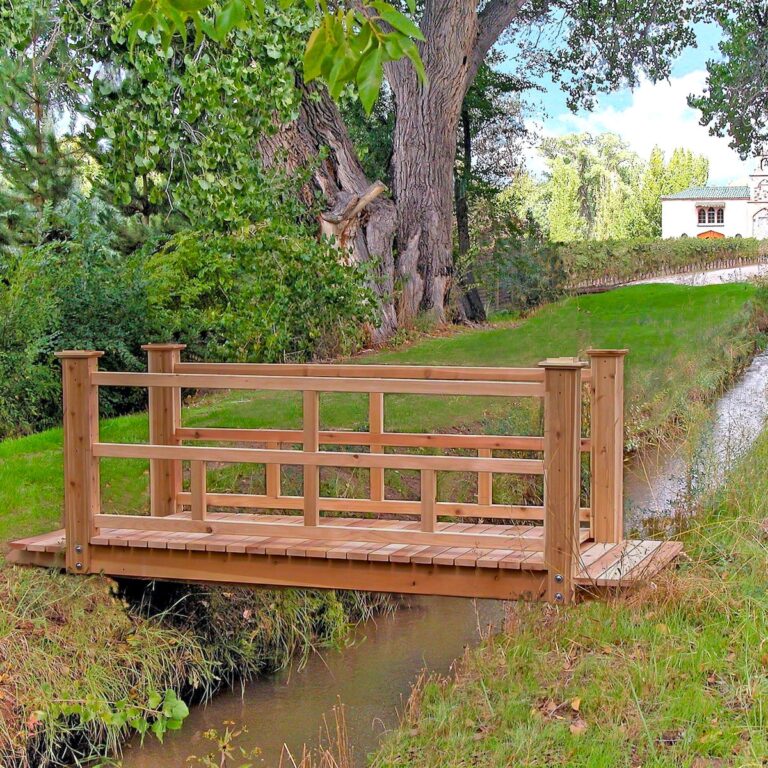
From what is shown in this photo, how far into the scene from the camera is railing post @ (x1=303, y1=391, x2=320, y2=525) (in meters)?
5.90

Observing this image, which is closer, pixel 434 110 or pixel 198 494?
pixel 198 494

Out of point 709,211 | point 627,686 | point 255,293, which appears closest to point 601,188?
point 709,211

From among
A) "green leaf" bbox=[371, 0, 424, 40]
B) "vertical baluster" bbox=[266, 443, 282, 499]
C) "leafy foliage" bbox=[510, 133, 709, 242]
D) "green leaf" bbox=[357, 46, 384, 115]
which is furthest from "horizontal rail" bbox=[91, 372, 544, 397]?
"leafy foliage" bbox=[510, 133, 709, 242]

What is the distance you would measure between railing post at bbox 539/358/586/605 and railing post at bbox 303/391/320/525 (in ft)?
4.06

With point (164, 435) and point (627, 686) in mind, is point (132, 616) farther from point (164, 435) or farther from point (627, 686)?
point (627, 686)

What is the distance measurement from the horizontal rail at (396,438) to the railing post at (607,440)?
0.13 metres

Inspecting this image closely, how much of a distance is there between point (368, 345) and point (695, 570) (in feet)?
31.3

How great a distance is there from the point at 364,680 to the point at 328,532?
137 centimetres

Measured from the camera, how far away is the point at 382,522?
6.50 m

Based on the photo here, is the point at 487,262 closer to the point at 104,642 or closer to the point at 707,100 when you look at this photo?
the point at 707,100

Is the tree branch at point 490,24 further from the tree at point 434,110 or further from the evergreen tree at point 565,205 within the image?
the evergreen tree at point 565,205

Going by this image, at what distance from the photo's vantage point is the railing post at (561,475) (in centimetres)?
554

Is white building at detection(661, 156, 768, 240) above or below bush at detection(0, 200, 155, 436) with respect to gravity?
above

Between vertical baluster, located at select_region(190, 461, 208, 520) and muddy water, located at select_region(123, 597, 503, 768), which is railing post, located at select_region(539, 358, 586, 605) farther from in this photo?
vertical baluster, located at select_region(190, 461, 208, 520)
